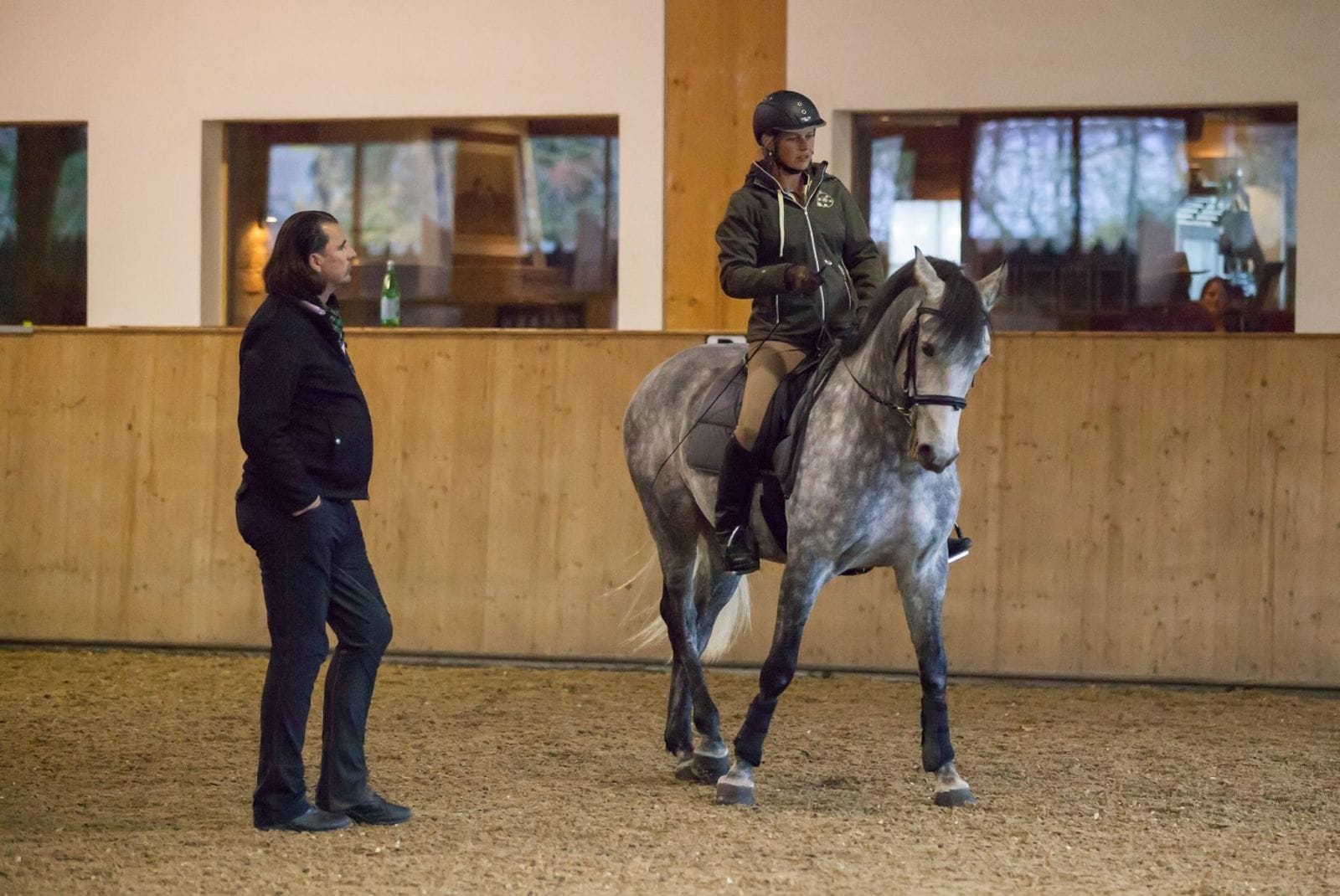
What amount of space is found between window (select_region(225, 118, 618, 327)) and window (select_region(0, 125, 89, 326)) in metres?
0.91

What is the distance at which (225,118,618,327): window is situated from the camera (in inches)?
354

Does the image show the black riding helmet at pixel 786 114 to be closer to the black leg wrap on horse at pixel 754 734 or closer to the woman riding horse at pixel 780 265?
the woman riding horse at pixel 780 265

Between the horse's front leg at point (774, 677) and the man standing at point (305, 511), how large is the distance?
1155mm

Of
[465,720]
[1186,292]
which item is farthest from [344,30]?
[1186,292]

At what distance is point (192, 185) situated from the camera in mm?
9281

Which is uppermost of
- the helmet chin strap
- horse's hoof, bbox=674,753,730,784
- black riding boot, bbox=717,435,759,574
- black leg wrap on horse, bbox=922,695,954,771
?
the helmet chin strap

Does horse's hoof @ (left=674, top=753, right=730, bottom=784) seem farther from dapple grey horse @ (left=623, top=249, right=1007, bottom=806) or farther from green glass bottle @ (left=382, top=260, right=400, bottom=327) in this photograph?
green glass bottle @ (left=382, top=260, right=400, bottom=327)

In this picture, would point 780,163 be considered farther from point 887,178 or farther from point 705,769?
point 887,178

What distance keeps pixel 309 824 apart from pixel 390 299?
15.6ft

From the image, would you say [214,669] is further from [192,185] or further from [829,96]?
[829,96]

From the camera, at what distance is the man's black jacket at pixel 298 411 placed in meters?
4.74

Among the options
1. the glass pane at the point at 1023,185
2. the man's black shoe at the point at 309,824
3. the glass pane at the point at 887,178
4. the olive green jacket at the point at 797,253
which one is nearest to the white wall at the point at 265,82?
the glass pane at the point at 887,178

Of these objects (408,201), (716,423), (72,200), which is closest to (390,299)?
(408,201)

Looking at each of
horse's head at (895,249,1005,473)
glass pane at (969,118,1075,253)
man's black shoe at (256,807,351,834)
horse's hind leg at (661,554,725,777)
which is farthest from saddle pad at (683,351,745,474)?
glass pane at (969,118,1075,253)
